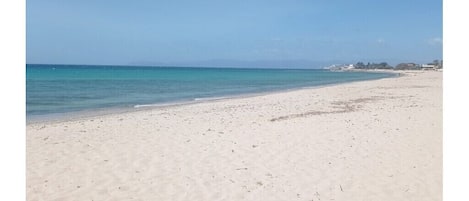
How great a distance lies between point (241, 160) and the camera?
5.10 metres

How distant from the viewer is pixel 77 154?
18.1ft

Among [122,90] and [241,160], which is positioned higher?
[122,90]

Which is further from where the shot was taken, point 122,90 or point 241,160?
point 122,90

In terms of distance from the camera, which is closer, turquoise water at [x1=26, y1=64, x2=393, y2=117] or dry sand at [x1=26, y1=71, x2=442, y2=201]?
dry sand at [x1=26, y1=71, x2=442, y2=201]

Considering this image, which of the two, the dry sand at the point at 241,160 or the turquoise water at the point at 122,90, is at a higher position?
the turquoise water at the point at 122,90

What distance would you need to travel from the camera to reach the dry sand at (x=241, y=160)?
3914 millimetres

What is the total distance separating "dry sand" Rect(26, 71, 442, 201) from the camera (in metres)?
3.91

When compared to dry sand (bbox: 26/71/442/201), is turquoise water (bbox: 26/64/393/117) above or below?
above

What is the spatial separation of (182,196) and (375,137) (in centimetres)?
376

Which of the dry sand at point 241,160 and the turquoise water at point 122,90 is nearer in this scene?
the dry sand at point 241,160
